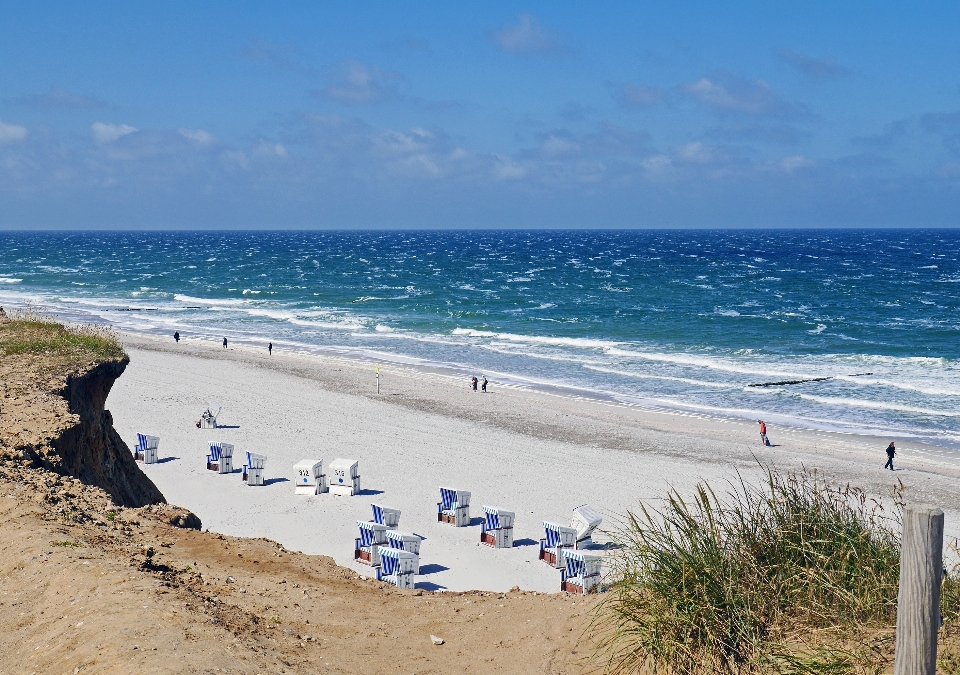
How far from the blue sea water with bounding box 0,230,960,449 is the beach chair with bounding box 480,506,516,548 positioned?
1720cm

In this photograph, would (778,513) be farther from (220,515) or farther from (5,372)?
(220,515)

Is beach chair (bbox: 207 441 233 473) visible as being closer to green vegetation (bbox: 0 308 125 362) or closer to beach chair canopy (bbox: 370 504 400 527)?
beach chair canopy (bbox: 370 504 400 527)

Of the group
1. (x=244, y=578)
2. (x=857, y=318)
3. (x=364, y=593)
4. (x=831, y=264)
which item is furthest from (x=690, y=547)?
→ (x=831, y=264)

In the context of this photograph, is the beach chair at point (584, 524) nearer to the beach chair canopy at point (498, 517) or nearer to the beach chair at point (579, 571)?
the beach chair canopy at point (498, 517)

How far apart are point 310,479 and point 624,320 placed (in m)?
40.7

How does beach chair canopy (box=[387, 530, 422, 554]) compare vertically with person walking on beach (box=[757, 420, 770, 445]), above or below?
above

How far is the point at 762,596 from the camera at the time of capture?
21.0ft

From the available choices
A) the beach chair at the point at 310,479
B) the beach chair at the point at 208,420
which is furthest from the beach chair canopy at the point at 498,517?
the beach chair at the point at 208,420

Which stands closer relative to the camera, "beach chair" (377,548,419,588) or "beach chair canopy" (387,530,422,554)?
"beach chair" (377,548,419,588)

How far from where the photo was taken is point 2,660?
259 inches

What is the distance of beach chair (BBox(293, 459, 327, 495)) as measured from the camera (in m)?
22.1

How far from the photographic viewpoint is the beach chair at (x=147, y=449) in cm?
2462

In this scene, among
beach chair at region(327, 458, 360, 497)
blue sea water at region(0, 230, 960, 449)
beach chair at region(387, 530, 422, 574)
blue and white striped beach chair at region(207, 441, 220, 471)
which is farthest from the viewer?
blue sea water at region(0, 230, 960, 449)

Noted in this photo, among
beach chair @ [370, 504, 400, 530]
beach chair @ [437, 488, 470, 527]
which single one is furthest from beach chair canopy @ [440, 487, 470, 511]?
beach chair @ [370, 504, 400, 530]
